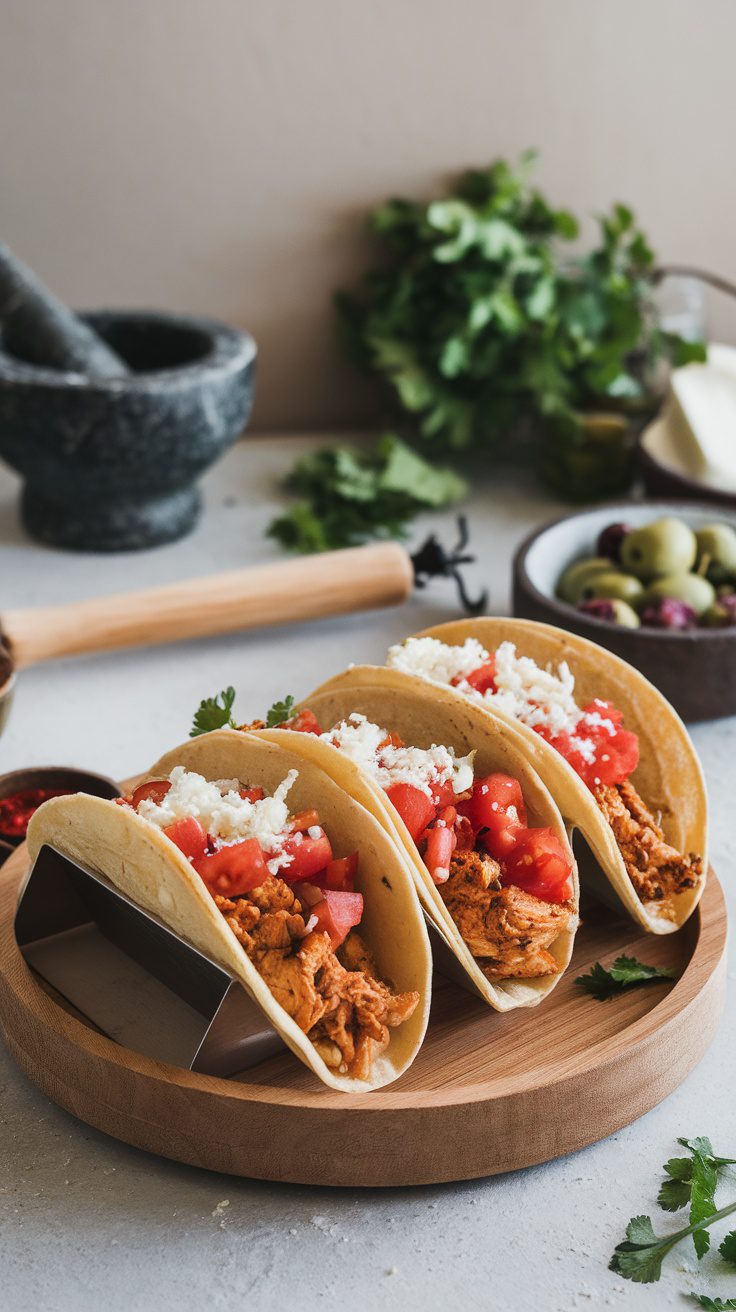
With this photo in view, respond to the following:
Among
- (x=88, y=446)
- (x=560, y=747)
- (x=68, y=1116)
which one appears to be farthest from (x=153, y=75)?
(x=68, y=1116)

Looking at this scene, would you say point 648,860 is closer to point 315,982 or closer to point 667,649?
point 315,982

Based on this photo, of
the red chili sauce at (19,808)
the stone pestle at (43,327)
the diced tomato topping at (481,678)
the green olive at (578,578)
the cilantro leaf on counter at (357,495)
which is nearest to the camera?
the diced tomato topping at (481,678)

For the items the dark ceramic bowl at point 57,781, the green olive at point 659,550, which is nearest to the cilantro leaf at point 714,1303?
the dark ceramic bowl at point 57,781

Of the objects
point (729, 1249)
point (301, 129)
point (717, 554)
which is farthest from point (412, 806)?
point (301, 129)

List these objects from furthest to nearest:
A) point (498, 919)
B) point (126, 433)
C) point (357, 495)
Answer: point (357, 495) < point (126, 433) < point (498, 919)

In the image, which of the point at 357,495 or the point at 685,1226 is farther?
Result: the point at 357,495

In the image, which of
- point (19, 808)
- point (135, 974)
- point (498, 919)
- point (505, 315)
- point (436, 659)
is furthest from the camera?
point (505, 315)

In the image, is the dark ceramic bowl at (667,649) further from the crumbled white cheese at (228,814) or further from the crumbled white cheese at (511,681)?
the crumbled white cheese at (228,814)
